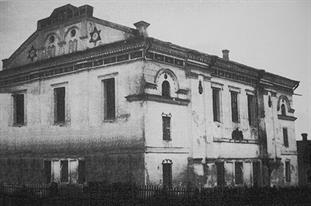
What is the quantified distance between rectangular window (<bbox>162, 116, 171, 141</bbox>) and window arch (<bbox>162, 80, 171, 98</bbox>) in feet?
3.45

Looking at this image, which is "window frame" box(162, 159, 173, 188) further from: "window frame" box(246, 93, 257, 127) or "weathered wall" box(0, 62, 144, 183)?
"window frame" box(246, 93, 257, 127)

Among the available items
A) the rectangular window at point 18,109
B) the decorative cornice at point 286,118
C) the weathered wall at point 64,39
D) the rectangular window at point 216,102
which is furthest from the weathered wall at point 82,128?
the decorative cornice at point 286,118

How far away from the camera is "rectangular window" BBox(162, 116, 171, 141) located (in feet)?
61.2

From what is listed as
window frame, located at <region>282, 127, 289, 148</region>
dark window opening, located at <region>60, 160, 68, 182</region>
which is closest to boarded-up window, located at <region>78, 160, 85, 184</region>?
dark window opening, located at <region>60, 160, 68, 182</region>

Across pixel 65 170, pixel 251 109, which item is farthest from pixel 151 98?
pixel 251 109

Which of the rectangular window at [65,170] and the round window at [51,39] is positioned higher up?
the round window at [51,39]

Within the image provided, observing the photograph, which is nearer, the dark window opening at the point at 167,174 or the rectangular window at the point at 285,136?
the dark window opening at the point at 167,174

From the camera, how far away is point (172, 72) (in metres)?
19.2

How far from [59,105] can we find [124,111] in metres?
4.66

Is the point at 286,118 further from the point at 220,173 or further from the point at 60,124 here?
the point at 60,124

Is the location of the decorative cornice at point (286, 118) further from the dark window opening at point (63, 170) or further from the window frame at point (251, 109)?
the dark window opening at point (63, 170)

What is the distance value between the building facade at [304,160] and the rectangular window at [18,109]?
18469 millimetres

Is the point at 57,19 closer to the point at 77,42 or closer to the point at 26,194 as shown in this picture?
the point at 77,42

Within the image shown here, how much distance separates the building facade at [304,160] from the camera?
28703 millimetres
